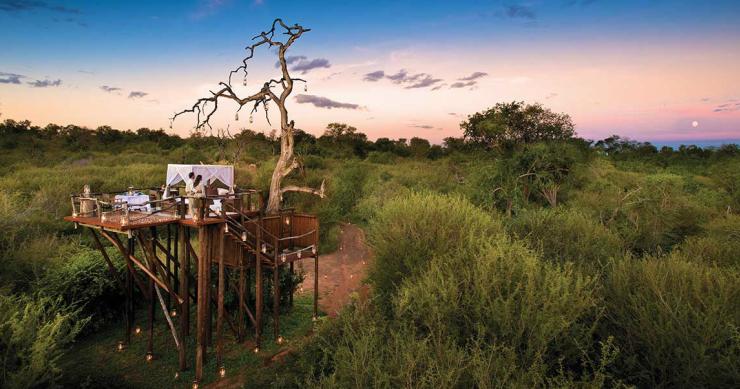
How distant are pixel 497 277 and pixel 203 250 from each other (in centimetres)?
727

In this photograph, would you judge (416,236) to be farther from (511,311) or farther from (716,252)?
(716,252)

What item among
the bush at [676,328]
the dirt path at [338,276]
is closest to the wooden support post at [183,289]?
the dirt path at [338,276]

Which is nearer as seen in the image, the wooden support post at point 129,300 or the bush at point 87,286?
the wooden support post at point 129,300

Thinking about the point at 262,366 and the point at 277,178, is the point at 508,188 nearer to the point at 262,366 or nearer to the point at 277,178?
the point at 277,178

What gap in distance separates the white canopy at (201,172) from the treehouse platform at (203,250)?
65 cm

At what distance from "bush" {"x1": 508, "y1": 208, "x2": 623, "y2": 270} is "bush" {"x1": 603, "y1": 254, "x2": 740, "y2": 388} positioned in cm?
264

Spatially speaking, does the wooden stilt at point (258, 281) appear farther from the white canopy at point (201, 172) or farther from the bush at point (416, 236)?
the bush at point (416, 236)

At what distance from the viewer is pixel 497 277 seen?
8102mm

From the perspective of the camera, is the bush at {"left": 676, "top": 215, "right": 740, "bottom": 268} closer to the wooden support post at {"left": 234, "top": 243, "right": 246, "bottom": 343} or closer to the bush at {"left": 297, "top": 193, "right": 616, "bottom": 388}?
the bush at {"left": 297, "top": 193, "right": 616, "bottom": 388}

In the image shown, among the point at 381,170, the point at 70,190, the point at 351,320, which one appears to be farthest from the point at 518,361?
the point at 381,170

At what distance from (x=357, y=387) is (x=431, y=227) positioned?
20.6 feet

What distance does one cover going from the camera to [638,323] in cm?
787

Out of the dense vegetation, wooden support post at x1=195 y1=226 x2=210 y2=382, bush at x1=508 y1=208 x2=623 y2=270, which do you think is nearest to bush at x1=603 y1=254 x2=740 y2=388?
the dense vegetation

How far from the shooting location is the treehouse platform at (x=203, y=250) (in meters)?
10.2
